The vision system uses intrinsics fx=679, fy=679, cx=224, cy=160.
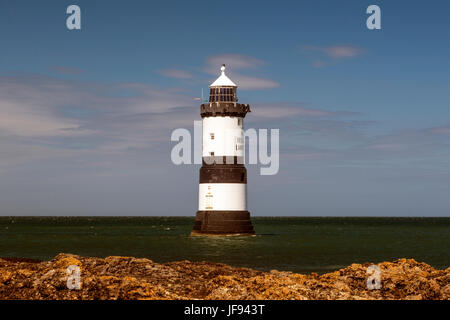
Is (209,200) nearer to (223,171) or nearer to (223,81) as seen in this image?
Result: (223,171)

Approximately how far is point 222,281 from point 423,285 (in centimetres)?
477

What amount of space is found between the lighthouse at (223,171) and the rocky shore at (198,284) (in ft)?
104

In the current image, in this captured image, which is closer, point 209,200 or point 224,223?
point 224,223

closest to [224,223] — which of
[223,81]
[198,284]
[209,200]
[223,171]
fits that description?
[209,200]

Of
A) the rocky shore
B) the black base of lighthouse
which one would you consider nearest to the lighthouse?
the black base of lighthouse

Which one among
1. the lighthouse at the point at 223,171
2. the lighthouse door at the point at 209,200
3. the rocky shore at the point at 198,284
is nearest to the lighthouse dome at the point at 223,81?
the lighthouse at the point at 223,171

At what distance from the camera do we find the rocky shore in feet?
44.5

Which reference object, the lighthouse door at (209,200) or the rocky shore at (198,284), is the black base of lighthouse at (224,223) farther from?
the rocky shore at (198,284)

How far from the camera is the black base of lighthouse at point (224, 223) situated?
176ft

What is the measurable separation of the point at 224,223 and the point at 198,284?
117 ft

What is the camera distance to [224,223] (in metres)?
53.8

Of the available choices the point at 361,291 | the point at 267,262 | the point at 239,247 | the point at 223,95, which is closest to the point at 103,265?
the point at 361,291

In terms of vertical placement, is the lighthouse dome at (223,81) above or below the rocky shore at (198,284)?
above
